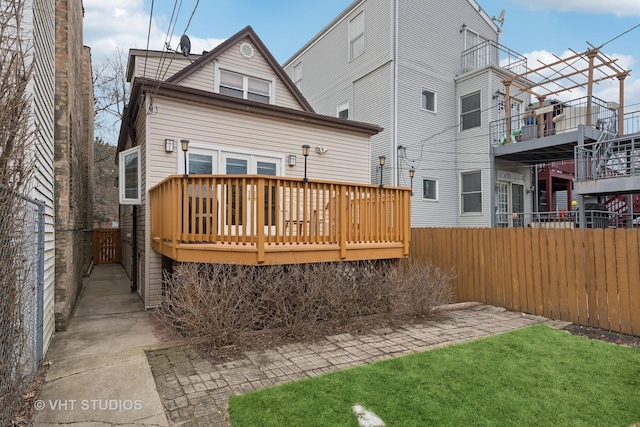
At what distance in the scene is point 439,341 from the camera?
15.6ft

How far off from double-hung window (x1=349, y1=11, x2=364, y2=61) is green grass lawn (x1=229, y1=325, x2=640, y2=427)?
12.6 metres

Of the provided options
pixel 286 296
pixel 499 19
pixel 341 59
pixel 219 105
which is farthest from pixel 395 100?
pixel 286 296

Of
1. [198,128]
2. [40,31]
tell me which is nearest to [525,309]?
[198,128]

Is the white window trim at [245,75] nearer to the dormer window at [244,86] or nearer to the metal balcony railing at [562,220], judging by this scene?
the dormer window at [244,86]

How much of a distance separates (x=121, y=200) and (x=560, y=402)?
311 inches

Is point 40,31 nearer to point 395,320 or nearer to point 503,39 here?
point 395,320

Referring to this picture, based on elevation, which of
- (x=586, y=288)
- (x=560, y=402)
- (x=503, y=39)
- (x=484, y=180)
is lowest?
(x=560, y=402)

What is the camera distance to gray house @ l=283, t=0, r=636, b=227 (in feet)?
41.4

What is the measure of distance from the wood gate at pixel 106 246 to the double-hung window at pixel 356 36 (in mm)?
12189

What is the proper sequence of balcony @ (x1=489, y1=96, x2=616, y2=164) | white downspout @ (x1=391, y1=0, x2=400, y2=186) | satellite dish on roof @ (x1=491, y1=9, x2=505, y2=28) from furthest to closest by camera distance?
satellite dish on roof @ (x1=491, y1=9, x2=505, y2=28)
white downspout @ (x1=391, y1=0, x2=400, y2=186)
balcony @ (x1=489, y1=96, x2=616, y2=164)

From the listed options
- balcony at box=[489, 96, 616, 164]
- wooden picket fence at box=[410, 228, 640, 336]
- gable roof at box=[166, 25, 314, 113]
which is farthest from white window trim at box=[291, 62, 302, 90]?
wooden picket fence at box=[410, 228, 640, 336]

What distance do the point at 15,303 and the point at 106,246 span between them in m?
14.1

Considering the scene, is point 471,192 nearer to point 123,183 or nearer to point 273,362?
point 123,183

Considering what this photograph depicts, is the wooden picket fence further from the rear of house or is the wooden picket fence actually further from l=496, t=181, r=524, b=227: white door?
l=496, t=181, r=524, b=227: white door
